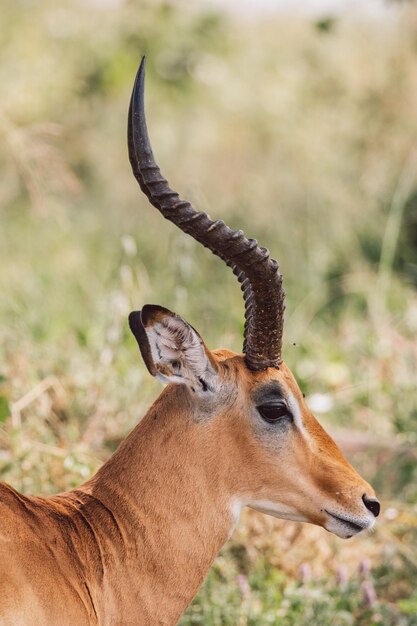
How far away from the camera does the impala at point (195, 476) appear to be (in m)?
4.31

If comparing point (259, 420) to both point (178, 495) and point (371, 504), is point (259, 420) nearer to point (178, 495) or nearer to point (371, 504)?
point (178, 495)

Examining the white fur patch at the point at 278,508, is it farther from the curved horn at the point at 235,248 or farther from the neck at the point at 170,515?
the curved horn at the point at 235,248

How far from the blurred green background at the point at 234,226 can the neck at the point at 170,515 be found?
133 cm

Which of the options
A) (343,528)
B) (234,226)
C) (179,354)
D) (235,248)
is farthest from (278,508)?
(234,226)

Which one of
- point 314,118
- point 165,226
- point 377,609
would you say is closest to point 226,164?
point 314,118

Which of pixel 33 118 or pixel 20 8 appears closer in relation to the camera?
pixel 33 118

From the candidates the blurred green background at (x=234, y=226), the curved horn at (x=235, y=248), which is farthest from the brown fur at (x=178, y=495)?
the blurred green background at (x=234, y=226)

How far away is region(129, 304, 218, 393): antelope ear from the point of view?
4.31 meters

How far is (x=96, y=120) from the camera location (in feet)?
65.9

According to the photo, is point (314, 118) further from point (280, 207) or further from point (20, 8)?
point (20, 8)

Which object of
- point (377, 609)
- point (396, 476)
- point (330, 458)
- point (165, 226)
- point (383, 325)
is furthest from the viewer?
point (165, 226)

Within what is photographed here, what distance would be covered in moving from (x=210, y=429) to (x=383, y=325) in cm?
588

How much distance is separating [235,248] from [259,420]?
724mm

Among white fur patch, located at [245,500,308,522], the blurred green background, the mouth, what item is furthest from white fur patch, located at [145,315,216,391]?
the blurred green background
